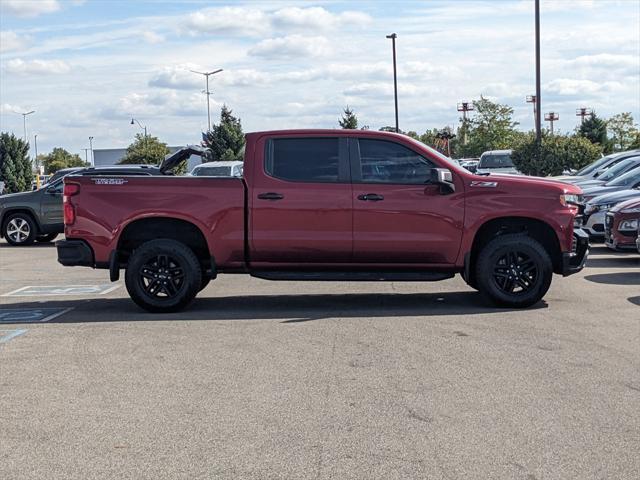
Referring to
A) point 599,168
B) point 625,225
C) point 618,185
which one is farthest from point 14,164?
point 625,225

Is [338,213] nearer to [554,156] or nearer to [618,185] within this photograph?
[618,185]

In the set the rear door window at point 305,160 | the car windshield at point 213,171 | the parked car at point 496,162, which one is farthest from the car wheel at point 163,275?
the parked car at point 496,162

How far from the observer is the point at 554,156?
36.1 meters

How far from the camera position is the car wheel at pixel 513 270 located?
10.7 meters

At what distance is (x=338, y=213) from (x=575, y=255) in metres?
2.73

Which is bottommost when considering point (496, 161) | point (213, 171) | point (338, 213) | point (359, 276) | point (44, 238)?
point (44, 238)

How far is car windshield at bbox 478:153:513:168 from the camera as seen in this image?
127 ft

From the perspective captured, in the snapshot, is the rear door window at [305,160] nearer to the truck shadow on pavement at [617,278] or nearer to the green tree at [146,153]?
the truck shadow on pavement at [617,278]

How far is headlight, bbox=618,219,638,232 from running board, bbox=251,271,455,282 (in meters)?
Result: 5.38

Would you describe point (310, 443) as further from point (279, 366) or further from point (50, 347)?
point (50, 347)

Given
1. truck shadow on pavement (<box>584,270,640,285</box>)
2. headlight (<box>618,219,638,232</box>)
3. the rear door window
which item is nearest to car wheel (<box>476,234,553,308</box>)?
the rear door window

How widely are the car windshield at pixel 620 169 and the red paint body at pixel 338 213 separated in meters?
11.5

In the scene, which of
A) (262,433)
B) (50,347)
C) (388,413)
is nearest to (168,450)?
(262,433)

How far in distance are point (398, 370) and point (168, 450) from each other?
2.54 metres
